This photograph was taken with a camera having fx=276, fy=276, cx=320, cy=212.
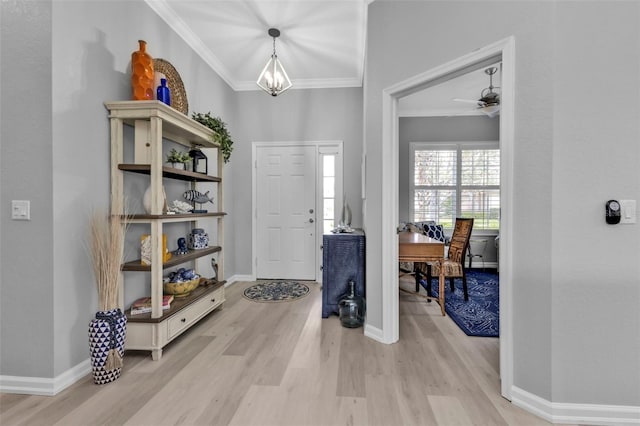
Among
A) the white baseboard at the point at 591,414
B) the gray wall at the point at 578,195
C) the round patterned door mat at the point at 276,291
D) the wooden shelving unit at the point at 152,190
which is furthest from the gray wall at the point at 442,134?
the wooden shelving unit at the point at 152,190

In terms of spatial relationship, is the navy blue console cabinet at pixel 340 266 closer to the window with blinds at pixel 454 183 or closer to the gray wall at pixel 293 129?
the gray wall at pixel 293 129

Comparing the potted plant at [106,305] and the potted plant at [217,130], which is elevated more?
the potted plant at [217,130]

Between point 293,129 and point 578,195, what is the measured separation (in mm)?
3521

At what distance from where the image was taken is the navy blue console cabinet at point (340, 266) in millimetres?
2867

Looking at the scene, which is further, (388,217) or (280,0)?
(280,0)

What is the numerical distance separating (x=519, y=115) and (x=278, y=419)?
7.15 feet

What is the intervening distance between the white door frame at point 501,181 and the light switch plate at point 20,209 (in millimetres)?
2452

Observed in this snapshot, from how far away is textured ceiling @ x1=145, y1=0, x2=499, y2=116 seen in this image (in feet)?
8.71

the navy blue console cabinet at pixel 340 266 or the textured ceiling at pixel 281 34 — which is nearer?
the textured ceiling at pixel 281 34

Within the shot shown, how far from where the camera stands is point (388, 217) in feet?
7.71

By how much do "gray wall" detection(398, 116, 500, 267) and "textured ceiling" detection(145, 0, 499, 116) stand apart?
0.81 metres

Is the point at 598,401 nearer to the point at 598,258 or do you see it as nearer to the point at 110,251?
the point at 598,258

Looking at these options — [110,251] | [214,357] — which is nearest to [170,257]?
[110,251]

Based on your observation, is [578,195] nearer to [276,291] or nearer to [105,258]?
[105,258]
